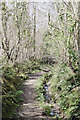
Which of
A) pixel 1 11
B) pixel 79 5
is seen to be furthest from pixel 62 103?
pixel 1 11

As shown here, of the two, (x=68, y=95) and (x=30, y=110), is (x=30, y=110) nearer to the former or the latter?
(x=30, y=110)

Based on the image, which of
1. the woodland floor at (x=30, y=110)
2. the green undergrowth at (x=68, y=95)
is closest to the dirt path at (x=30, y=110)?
the woodland floor at (x=30, y=110)

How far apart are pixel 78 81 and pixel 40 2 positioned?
56.5 ft

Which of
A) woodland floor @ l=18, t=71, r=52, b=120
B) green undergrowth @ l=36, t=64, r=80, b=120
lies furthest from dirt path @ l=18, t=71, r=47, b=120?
green undergrowth @ l=36, t=64, r=80, b=120

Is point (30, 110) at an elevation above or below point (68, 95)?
below

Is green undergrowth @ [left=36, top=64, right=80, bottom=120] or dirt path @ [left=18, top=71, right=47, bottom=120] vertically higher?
green undergrowth @ [left=36, top=64, right=80, bottom=120]

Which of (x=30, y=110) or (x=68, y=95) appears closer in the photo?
(x=30, y=110)

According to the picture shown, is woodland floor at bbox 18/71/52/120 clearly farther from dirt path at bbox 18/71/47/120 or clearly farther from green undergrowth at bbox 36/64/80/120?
green undergrowth at bbox 36/64/80/120

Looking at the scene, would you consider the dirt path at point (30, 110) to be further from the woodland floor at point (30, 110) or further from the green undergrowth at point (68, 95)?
the green undergrowth at point (68, 95)

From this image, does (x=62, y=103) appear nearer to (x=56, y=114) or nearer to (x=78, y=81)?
(x=56, y=114)

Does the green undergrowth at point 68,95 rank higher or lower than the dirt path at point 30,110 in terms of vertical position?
higher

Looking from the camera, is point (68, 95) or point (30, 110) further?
point (68, 95)

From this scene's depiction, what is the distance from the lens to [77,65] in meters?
9.12

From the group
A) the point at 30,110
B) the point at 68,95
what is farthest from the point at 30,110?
the point at 68,95
